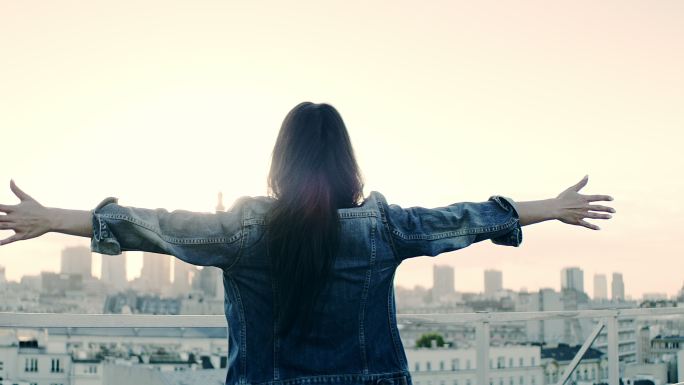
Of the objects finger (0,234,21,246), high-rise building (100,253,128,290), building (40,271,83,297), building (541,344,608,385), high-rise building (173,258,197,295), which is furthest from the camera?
high-rise building (173,258,197,295)

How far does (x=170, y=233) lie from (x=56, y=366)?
1.77 meters

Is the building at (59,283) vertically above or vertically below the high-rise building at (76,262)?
below

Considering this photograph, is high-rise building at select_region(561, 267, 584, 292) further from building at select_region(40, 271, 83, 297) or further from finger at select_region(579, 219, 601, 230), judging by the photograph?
building at select_region(40, 271, 83, 297)

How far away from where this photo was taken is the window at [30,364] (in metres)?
2.98

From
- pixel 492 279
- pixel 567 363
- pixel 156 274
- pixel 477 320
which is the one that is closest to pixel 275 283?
pixel 477 320

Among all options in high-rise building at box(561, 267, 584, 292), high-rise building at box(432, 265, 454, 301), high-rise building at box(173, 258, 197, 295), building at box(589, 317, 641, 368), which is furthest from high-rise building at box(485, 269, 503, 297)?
building at box(589, 317, 641, 368)

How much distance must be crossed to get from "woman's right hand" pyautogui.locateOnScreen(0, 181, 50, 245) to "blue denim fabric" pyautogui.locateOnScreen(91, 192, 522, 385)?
0.11 metres

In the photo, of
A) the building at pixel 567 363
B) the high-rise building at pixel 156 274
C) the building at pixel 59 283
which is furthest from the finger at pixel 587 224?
the high-rise building at pixel 156 274

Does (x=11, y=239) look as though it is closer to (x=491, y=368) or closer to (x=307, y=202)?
(x=307, y=202)

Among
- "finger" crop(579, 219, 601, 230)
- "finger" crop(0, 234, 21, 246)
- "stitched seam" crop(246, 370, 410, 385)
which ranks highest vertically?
"finger" crop(579, 219, 601, 230)

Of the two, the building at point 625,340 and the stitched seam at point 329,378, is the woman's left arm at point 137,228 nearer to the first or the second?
the stitched seam at point 329,378

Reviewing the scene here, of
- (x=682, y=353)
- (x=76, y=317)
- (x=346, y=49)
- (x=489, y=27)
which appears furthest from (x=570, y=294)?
(x=76, y=317)

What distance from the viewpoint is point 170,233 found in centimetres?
164

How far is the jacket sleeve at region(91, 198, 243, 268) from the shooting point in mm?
1611
